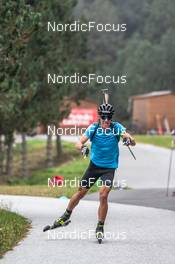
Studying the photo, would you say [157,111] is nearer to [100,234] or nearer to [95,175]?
[95,175]

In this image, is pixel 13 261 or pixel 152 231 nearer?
pixel 13 261

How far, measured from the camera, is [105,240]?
11164mm

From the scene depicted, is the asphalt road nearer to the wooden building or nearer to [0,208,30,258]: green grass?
[0,208,30,258]: green grass

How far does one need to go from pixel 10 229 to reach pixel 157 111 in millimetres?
76207

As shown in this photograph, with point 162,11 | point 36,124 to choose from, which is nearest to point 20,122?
point 36,124

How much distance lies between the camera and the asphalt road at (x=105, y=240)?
9.55 metres

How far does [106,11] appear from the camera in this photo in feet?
514

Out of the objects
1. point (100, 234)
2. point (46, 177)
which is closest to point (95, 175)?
point (100, 234)

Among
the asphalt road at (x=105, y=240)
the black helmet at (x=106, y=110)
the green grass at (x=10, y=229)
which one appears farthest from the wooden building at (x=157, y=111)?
the black helmet at (x=106, y=110)

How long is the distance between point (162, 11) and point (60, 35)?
103801mm

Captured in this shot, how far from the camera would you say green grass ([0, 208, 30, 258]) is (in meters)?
10.5

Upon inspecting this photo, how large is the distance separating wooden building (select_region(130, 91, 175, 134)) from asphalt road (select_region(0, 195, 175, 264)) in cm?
7010

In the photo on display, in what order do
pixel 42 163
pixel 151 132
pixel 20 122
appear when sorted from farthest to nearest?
1. pixel 151 132
2. pixel 42 163
3. pixel 20 122

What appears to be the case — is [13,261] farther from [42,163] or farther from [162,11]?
[162,11]
